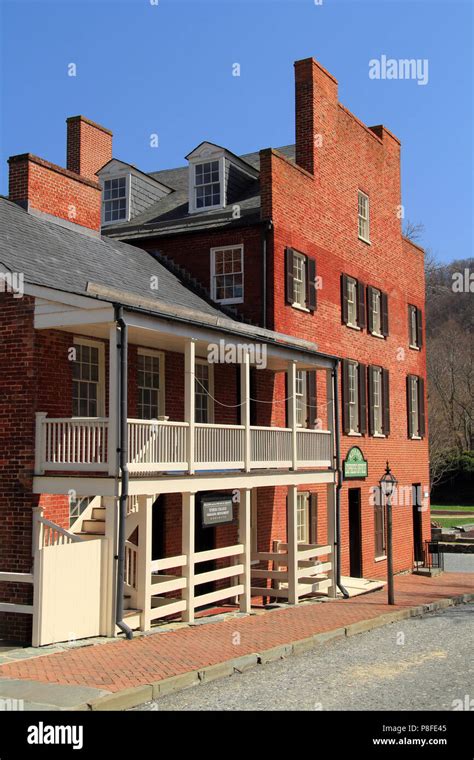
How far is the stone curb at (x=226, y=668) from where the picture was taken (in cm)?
907

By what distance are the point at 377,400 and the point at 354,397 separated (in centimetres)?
202

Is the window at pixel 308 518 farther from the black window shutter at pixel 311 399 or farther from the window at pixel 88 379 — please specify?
the window at pixel 88 379

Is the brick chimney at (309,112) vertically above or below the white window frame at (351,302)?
above

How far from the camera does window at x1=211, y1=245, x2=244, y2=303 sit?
20.7 m

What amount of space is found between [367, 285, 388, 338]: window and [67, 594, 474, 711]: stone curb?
1059cm

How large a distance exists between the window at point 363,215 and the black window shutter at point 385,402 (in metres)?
4.13

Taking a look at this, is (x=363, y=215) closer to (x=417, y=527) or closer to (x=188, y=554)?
(x=417, y=527)

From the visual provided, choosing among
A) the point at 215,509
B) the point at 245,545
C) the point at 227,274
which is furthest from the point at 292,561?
the point at 227,274

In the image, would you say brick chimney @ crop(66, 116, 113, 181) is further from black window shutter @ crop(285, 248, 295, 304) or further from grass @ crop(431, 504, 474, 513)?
grass @ crop(431, 504, 474, 513)

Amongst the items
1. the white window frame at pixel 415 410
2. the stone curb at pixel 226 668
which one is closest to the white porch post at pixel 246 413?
the stone curb at pixel 226 668

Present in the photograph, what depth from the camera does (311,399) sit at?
70.0 ft

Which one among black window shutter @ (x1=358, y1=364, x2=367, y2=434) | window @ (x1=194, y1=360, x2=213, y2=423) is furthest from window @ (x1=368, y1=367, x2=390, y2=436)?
window @ (x1=194, y1=360, x2=213, y2=423)

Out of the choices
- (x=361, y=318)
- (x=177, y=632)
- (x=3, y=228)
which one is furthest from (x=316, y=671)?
(x=361, y=318)

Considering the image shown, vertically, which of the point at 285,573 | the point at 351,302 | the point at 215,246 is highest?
the point at 215,246
